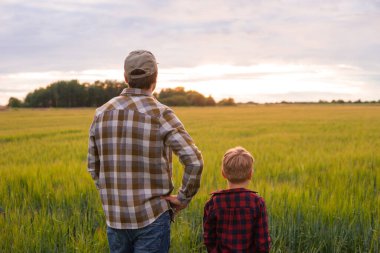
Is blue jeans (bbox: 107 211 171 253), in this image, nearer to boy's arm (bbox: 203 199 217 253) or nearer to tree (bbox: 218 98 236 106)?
boy's arm (bbox: 203 199 217 253)

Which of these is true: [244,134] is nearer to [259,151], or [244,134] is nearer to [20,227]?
[259,151]

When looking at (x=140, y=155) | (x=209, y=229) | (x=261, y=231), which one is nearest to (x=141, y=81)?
(x=140, y=155)

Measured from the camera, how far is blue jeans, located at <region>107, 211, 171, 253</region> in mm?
2281

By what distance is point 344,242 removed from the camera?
12.1 feet

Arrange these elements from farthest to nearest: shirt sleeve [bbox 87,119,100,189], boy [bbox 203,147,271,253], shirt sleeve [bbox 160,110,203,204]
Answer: shirt sleeve [bbox 87,119,100,189] → boy [bbox 203,147,271,253] → shirt sleeve [bbox 160,110,203,204]

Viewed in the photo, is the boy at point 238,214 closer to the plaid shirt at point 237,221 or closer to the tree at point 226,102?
the plaid shirt at point 237,221

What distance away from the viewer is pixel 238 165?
2.29 metres

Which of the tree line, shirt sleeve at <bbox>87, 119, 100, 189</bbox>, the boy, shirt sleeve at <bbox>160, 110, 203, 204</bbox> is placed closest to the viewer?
shirt sleeve at <bbox>160, 110, 203, 204</bbox>

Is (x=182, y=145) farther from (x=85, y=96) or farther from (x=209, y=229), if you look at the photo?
(x=85, y=96)

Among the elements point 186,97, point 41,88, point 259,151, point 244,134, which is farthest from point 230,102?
point 259,151

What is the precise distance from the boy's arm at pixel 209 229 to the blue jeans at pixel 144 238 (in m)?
0.23

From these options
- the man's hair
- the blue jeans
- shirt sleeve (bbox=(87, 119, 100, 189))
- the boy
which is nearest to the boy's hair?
the boy

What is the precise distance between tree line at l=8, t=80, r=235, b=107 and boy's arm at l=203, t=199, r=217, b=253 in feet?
259

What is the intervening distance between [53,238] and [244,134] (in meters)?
12.1
